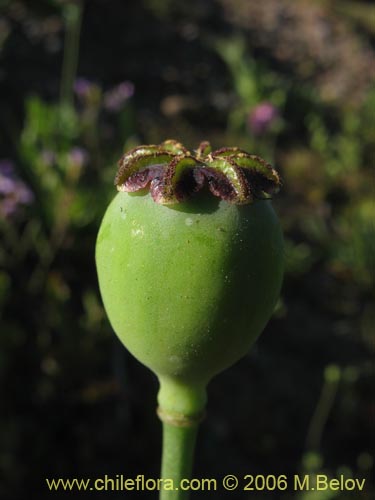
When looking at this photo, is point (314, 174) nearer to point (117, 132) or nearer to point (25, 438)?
point (117, 132)

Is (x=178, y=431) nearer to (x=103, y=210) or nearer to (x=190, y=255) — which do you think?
(x=190, y=255)

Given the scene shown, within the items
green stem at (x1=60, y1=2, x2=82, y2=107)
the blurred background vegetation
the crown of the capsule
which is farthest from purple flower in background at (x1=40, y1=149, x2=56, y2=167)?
the crown of the capsule

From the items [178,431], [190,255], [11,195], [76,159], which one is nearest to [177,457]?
[178,431]

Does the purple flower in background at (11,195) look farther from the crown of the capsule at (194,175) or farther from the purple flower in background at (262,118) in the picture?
the crown of the capsule at (194,175)

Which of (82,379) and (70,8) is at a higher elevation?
(70,8)

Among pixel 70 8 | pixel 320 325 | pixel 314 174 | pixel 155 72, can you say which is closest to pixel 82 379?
pixel 320 325

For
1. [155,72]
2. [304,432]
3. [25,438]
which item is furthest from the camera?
[155,72]

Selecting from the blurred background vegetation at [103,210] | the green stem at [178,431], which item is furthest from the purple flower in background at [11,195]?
the green stem at [178,431]
